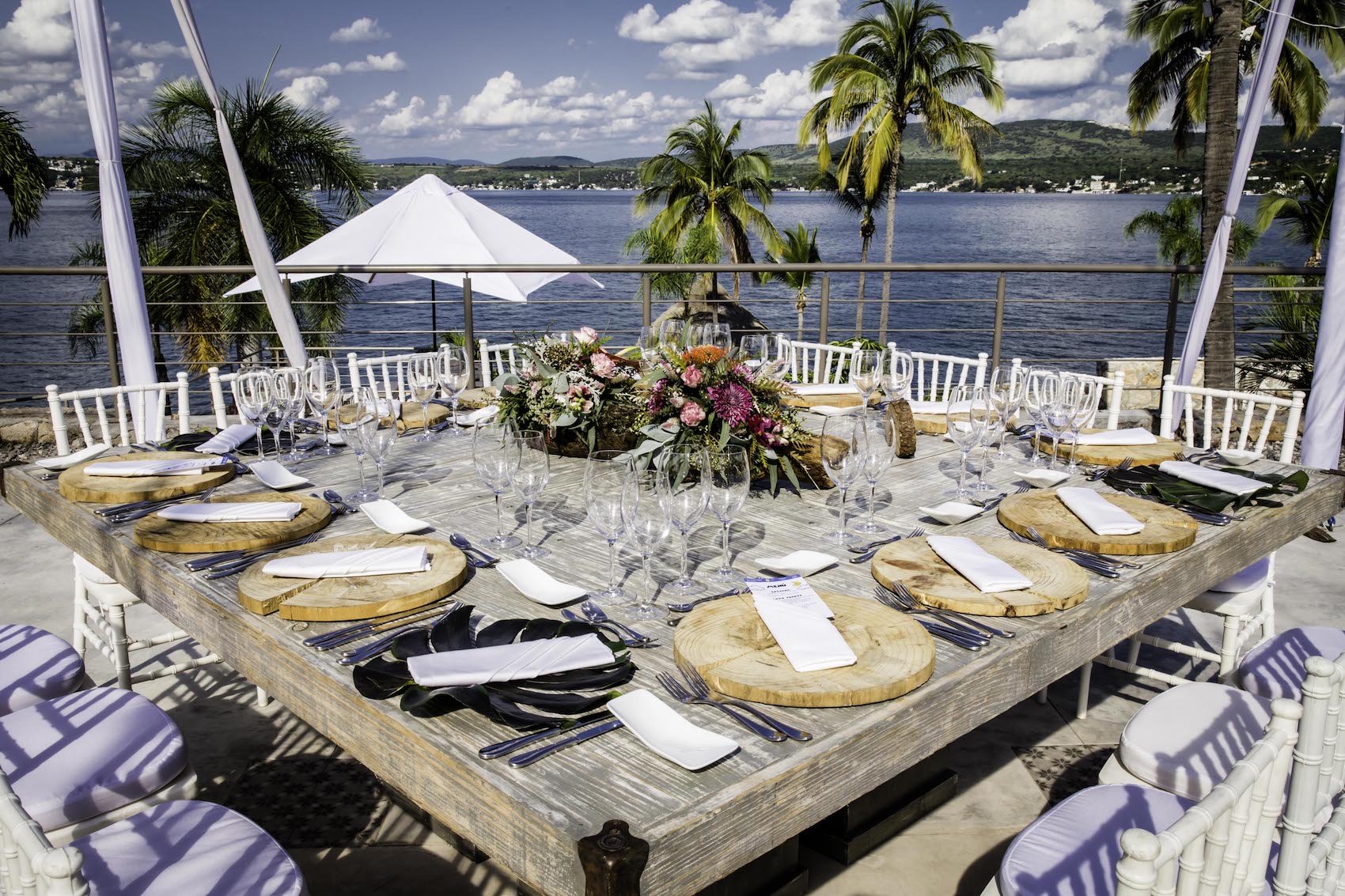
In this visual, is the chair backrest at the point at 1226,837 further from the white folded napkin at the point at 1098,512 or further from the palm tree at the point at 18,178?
the palm tree at the point at 18,178

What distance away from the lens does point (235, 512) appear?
1971 millimetres

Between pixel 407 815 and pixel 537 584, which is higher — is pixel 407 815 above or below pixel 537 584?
below

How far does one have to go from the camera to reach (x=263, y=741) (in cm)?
268

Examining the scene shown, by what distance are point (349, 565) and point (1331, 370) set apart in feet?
14.5

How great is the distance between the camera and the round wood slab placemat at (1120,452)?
8.39ft

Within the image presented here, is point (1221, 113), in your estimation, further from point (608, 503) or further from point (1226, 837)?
point (1226, 837)

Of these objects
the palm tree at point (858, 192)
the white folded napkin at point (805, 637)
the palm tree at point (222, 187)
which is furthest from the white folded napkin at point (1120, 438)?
the palm tree at point (858, 192)

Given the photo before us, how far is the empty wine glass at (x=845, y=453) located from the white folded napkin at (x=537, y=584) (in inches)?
24.6

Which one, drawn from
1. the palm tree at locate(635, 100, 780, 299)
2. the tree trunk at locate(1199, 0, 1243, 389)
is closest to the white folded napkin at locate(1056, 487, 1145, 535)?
the tree trunk at locate(1199, 0, 1243, 389)

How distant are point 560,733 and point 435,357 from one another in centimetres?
199

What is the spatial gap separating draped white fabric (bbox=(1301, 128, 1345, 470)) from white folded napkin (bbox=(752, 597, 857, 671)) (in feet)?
12.6

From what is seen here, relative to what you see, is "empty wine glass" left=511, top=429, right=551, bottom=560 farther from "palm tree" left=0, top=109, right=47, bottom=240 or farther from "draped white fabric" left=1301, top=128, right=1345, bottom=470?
"palm tree" left=0, top=109, right=47, bottom=240

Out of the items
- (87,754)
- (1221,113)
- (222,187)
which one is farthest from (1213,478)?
(222,187)

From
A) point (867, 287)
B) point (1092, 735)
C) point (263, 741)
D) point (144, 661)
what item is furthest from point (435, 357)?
point (867, 287)
